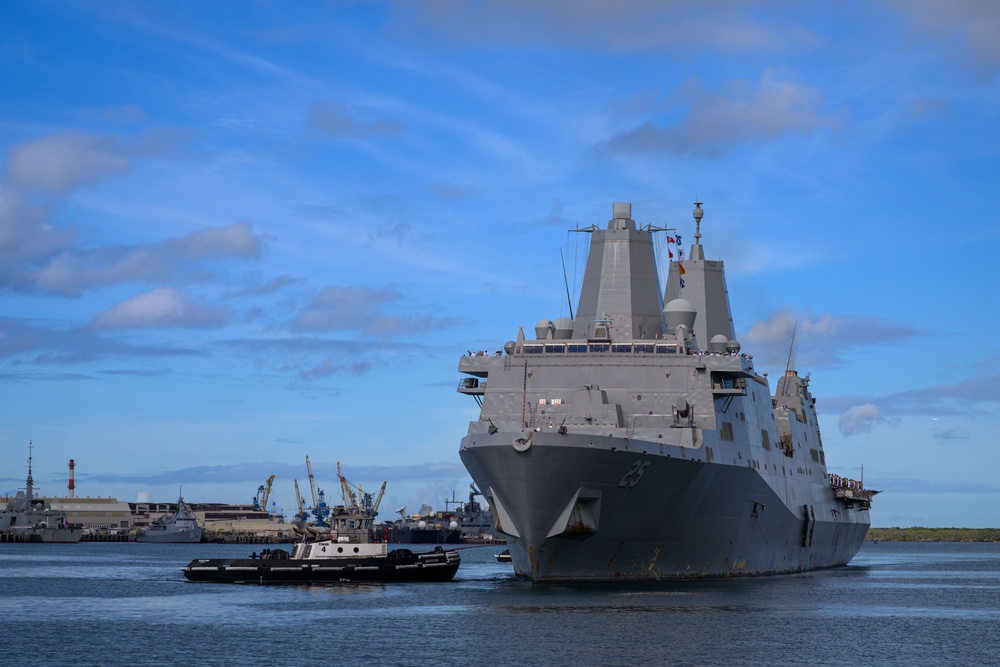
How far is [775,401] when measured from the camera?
2648 inches

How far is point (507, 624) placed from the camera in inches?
1422

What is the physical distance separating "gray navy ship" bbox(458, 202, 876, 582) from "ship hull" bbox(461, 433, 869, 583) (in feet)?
0.16

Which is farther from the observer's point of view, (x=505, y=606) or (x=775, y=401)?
(x=775, y=401)

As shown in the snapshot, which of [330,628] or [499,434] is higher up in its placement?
[499,434]

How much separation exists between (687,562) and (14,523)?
147479 mm

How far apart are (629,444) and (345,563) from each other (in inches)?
697

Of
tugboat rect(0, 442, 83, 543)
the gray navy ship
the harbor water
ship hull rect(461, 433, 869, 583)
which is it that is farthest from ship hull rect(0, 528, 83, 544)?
ship hull rect(461, 433, 869, 583)

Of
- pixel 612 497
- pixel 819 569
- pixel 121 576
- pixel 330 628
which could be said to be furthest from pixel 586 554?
pixel 121 576

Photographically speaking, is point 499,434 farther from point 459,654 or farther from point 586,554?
point 459,654

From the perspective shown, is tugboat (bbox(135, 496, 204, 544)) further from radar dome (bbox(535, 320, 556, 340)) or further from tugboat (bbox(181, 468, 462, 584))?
radar dome (bbox(535, 320, 556, 340))

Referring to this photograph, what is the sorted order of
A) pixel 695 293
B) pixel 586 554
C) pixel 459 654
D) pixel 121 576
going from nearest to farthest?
1. pixel 459 654
2. pixel 586 554
3. pixel 695 293
4. pixel 121 576

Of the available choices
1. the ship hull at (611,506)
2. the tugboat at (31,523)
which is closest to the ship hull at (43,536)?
the tugboat at (31,523)

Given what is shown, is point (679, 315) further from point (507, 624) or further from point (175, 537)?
point (175, 537)

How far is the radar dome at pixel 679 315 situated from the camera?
50.5 meters
